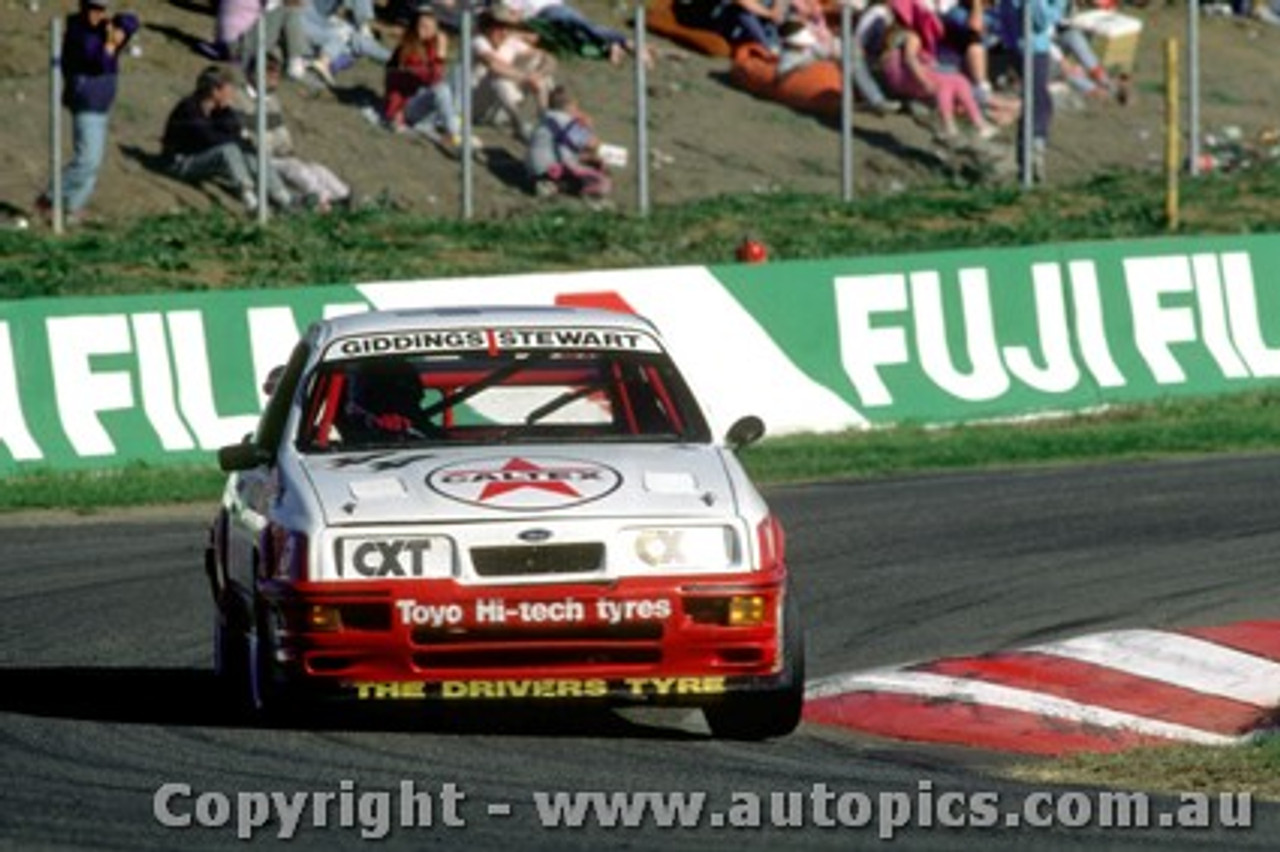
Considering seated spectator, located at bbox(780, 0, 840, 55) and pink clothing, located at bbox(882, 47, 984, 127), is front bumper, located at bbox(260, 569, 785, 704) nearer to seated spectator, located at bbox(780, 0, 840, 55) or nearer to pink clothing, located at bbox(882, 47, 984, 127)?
seated spectator, located at bbox(780, 0, 840, 55)

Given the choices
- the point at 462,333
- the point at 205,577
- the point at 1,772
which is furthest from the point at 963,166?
the point at 1,772

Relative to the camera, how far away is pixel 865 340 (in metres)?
25.7

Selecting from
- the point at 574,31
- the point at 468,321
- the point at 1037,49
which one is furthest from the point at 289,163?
the point at 468,321

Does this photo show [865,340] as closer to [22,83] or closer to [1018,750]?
[22,83]

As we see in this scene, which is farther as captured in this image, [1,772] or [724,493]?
[724,493]

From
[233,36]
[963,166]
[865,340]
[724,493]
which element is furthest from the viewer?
[963,166]

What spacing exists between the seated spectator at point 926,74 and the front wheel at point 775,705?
20437 millimetres

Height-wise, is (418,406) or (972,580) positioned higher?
(418,406)

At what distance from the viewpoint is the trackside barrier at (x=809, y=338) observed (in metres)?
23.3

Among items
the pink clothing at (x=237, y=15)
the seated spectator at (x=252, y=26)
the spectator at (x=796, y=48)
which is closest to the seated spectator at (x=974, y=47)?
the spectator at (x=796, y=48)

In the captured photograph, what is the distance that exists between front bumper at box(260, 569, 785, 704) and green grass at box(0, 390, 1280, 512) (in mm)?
10545

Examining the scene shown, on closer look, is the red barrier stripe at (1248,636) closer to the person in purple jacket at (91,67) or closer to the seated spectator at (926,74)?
the person in purple jacket at (91,67)

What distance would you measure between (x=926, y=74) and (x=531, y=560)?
2137 cm

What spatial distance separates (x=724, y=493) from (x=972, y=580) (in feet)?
18.5
